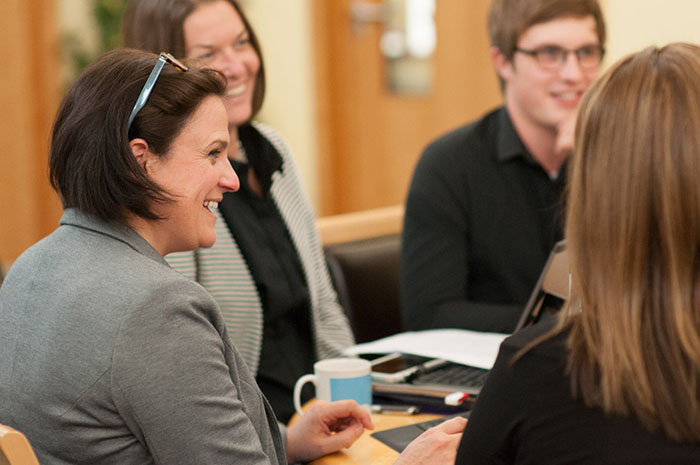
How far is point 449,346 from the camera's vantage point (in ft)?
5.51

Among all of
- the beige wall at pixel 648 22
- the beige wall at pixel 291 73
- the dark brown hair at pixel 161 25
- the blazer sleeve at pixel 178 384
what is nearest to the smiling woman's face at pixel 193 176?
the blazer sleeve at pixel 178 384

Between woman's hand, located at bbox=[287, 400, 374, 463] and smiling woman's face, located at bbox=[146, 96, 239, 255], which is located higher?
smiling woman's face, located at bbox=[146, 96, 239, 255]

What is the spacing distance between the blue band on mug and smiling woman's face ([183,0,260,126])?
28.8 inches

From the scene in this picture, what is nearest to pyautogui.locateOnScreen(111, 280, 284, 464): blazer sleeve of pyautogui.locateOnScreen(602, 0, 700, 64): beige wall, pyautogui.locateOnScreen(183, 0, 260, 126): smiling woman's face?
pyautogui.locateOnScreen(183, 0, 260, 126): smiling woman's face

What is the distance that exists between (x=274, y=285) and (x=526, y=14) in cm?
89

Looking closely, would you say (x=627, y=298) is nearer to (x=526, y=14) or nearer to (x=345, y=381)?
(x=345, y=381)

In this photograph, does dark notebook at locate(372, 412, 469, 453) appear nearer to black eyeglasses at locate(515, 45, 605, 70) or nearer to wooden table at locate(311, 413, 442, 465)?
wooden table at locate(311, 413, 442, 465)

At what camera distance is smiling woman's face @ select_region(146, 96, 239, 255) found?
1.25m

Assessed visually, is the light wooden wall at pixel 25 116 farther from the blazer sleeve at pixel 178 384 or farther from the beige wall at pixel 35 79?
the blazer sleeve at pixel 178 384

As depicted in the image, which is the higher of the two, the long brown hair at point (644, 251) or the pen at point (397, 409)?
the long brown hair at point (644, 251)

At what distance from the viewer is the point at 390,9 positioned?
5.01m

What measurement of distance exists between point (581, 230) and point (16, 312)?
0.74m

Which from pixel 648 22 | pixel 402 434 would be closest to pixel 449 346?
pixel 402 434

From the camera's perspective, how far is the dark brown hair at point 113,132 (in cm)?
118
